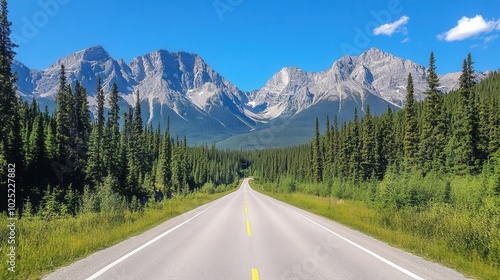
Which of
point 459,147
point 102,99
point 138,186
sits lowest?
point 138,186

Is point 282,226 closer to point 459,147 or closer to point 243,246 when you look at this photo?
point 243,246

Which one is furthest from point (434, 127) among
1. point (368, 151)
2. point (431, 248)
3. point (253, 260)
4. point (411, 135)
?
point (253, 260)

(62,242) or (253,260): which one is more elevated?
(62,242)

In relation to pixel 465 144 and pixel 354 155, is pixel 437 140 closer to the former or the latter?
pixel 465 144

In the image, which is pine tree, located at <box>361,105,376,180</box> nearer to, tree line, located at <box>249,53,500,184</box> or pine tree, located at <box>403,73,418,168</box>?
tree line, located at <box>249,53,500,184</box>

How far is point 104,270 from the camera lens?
721 centimetres

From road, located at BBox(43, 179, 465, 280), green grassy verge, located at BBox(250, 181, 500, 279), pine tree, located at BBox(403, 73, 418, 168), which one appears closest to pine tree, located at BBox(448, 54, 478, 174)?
pine tree, located at BBox(403, 73, 418, 168)

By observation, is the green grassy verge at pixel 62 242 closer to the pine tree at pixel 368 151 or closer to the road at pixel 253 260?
the road at pixel 253 260

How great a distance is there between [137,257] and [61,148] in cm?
4481

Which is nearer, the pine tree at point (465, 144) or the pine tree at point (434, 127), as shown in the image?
the pine tree at point (465, 144)

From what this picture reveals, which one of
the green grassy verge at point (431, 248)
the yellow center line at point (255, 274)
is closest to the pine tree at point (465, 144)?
the green grassy verge at point (431, 248)

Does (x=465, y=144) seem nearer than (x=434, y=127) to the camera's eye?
Yes

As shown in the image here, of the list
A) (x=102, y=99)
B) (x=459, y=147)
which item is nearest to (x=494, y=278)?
(x=459, y=147)

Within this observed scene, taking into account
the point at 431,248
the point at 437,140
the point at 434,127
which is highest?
the point at 434,127
